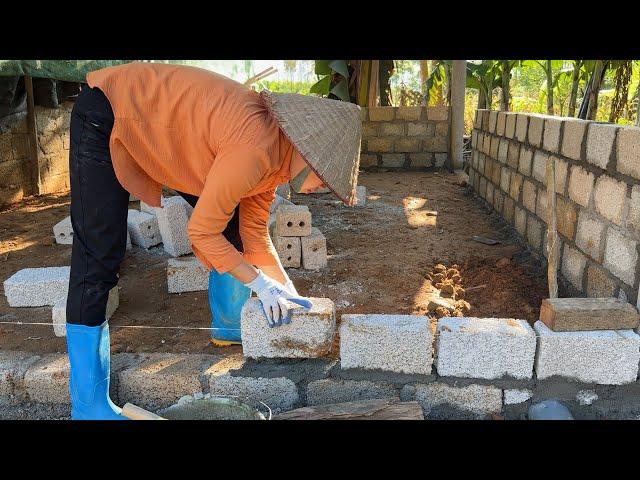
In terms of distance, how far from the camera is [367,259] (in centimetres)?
493

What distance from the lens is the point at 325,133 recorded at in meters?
2.31

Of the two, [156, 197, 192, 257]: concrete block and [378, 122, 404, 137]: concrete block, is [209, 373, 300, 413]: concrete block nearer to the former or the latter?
[156, 197, 192, 257]: concrete block

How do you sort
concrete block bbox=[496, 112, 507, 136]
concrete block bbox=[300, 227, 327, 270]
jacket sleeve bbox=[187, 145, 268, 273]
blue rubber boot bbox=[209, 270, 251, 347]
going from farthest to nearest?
concrete block bbox=[496, 112, 507, 136] < concrete block bbox=[300, 227, 327, 270] < blue rubber boot bbox=[209, 270, 251, 347] < jacket sleeve bbox=[187, 145, 268, 273]

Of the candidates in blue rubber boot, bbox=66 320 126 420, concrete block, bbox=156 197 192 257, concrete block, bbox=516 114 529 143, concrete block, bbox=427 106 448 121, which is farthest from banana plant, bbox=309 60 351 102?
blue rubber boot, bbox=66 320 126 420

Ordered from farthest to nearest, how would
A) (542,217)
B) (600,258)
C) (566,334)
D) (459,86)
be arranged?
(459,86) → (542,217) → (600,258) → (566,334)

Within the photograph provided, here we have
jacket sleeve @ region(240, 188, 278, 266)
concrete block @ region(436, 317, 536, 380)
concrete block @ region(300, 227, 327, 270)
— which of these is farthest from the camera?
concrete block @ region(300, 227, 327, 270)

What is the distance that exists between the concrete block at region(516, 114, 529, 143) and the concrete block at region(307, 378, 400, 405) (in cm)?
336

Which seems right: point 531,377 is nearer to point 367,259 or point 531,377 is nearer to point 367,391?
point 367,391

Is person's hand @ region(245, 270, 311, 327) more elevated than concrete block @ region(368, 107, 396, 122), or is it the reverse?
concrete block @ region(368, 107, 396, 122)

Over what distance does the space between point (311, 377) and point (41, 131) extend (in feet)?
21.8

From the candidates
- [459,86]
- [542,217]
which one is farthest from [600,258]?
[459,86]

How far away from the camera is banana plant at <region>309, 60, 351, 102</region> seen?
9.67 m

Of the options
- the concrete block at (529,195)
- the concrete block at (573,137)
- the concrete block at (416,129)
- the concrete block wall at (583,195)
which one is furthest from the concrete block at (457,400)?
the concrete block at (416,129)

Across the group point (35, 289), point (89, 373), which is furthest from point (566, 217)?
point (35, 289)
